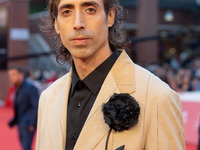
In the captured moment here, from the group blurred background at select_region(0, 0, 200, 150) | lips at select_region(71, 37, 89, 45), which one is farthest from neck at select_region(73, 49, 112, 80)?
blurred background at select_region(0, 0, 200, 150)

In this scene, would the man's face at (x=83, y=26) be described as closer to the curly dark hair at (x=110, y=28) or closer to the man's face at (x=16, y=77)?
the curly dark hair at (x=110, y=28)

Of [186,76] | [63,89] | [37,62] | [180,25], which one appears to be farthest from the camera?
[180,25]

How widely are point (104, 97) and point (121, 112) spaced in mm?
165

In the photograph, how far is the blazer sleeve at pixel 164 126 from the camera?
1761 mm

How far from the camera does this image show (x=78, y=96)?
82.6 inches

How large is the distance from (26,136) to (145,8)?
1391cm

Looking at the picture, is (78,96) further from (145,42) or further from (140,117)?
(145,42)

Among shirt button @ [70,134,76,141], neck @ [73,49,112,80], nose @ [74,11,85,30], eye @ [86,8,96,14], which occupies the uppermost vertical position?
eye @ [86,8,96,14]

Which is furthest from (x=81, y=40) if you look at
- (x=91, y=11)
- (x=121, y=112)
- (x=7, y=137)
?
(x=7, y=137)

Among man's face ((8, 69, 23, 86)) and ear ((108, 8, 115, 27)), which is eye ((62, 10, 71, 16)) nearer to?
ear ((108, 8, 115, 27))

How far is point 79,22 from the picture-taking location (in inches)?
74.3

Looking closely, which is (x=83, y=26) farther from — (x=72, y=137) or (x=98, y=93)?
(x=72, y=137)

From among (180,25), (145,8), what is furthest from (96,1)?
(180,25)

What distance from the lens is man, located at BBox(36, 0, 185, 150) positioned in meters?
1.79
